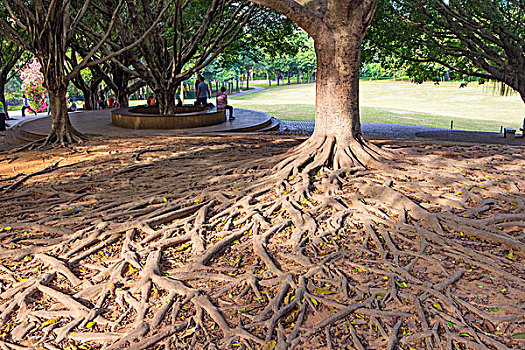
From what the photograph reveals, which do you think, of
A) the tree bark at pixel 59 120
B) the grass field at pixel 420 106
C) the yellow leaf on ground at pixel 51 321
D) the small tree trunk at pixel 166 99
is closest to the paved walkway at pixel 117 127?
the small tree trunk at pixel 166 99

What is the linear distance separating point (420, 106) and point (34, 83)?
3117cm

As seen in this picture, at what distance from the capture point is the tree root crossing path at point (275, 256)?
280cm

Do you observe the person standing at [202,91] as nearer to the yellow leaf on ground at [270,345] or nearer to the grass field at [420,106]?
the grass field at [420,106]

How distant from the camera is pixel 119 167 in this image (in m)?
6.50

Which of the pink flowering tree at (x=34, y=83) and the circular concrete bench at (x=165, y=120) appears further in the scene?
the pink flowering tree at (x=34, y=83)

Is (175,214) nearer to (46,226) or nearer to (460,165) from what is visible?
(46,226)

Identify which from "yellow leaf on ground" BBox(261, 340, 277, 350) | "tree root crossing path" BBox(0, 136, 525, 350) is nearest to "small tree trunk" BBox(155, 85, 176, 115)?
"tree root crossing path" BBox(0, 136, 525, 350)

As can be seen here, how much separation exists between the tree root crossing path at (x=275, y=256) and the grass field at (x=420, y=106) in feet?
76.1

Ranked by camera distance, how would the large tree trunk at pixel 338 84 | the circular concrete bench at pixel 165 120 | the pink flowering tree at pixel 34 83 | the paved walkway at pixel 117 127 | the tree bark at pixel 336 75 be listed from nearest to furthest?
the tree bark at pixel 336 75, the large tree trunk at pixel 338 84, the paved walkway at pixel 117 127, the circular concrete bench at pixel 165 120, the pink flowering tree at pixel 34 83

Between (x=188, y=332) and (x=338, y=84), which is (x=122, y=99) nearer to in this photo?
(x=338, y=84)

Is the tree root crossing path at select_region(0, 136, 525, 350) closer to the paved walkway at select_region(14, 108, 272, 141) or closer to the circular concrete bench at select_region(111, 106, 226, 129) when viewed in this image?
the paved walkway at select_region(14, 108, 272, 141)

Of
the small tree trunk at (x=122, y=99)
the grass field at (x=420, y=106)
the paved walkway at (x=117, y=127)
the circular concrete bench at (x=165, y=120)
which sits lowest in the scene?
the grass field at (x=420, y=106)

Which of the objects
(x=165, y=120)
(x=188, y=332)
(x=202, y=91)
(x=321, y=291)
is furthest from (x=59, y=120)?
(x=202, y=91)

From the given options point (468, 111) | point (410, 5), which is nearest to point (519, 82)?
point (410, 5)
